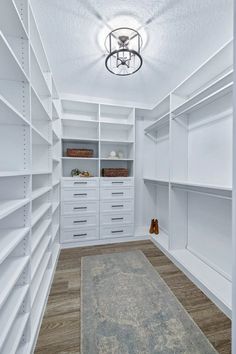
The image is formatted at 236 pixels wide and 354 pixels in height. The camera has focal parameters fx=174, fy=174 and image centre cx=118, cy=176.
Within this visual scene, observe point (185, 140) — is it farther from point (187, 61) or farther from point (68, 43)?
point (68, 43)

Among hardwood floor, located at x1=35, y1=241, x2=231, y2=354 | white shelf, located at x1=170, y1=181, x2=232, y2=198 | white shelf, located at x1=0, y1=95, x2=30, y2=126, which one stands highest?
white shelf, located at x1=0, y1=95, x2=30, y2=126

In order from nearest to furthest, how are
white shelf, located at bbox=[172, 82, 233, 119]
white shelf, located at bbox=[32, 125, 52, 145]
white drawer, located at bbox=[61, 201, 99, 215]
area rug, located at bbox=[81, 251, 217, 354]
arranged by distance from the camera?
area rug, located at bbox=[81, 251, 217, 354] → white shelf, located at bbox=[32, 125, 52, 145] → white shelf, located at bbox=[172, 82, 233, 119] → white drawer, located at bbox=[61, 201, 99, 215]

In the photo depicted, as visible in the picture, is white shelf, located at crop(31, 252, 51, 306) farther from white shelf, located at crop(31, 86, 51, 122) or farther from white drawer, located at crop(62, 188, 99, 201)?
white shelf, located at crop(31, 86, 51, 122)

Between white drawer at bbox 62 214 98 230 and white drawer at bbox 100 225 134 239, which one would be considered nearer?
white drawer at bbox 62 214 98 230

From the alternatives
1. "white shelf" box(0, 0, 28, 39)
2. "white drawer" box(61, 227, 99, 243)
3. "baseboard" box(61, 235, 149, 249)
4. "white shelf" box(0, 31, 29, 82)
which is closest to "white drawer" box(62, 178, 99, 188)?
"white drawer" box(61, 227, 99, 243)

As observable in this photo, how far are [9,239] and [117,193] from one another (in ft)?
6.72

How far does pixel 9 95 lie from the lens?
110 centimetres

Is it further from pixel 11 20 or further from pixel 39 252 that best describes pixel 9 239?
pixel 11 20

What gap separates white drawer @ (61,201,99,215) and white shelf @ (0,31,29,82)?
1934 millimetres

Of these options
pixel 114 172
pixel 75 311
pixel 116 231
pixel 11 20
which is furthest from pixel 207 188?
pixel 11 20

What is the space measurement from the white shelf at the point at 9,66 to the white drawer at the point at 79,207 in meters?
1.93

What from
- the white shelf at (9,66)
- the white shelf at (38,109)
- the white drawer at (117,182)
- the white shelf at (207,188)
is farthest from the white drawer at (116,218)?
the white shelf at (9,66)

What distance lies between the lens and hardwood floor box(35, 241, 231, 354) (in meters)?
1.23

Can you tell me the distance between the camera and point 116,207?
292cm
